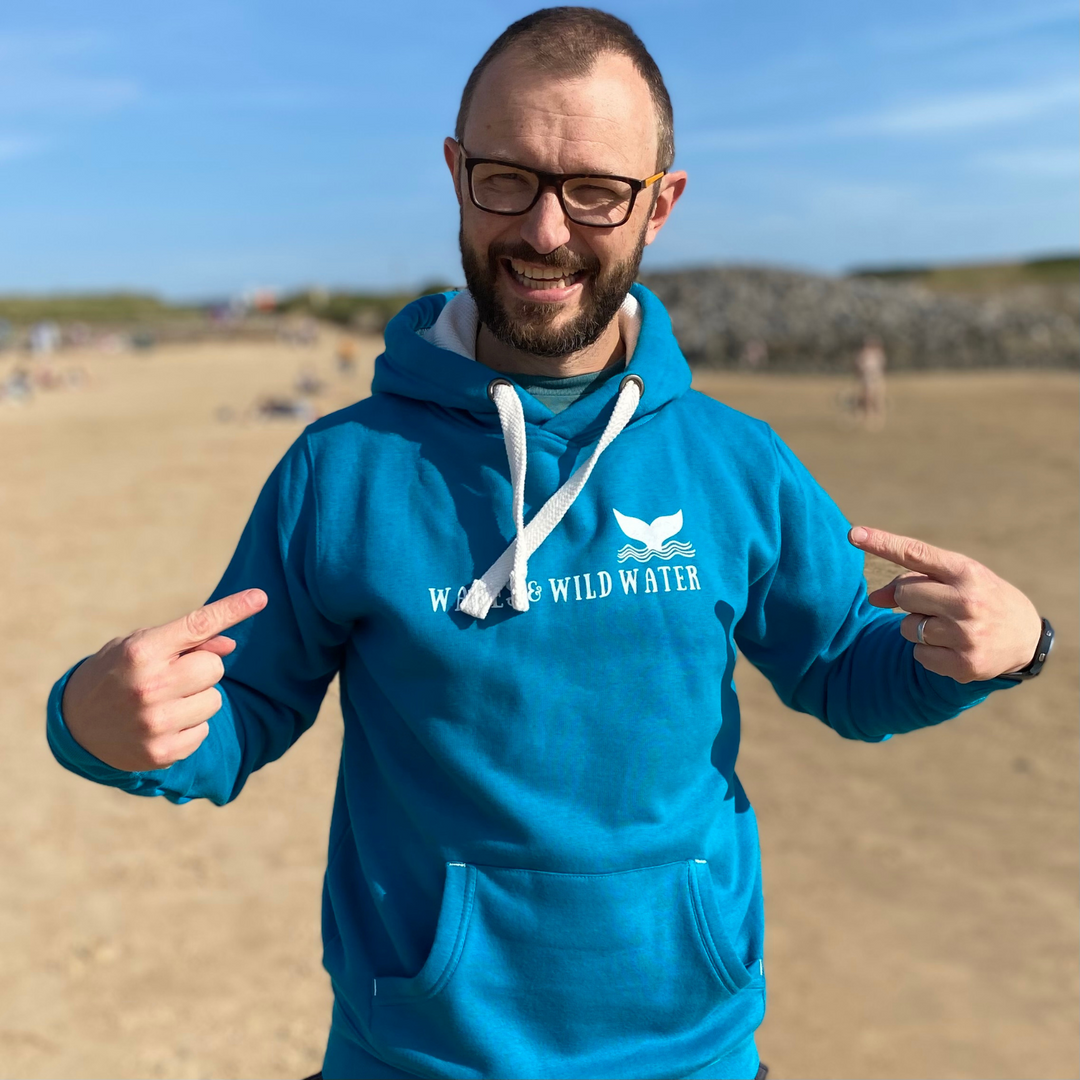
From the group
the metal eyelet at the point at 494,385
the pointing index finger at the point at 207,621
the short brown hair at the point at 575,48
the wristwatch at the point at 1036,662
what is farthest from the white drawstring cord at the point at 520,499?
the wristwatch at the point at 1036,662

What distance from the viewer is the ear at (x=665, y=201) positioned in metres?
1.98

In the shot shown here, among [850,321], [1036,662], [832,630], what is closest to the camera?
[1036,662]

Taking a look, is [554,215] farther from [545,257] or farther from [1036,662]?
[1036,662]

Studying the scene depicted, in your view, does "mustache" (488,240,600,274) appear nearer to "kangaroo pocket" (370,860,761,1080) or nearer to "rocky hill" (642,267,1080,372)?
"kangaroo pocket" (370,860,761,1080)

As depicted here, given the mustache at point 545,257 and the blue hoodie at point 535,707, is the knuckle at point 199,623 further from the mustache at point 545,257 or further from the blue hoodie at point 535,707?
the mustache at point 545,257

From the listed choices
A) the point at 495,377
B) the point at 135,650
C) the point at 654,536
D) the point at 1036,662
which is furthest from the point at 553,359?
the point at 1036,662

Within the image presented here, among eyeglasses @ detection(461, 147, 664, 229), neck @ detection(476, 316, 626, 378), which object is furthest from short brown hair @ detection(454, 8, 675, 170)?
neck @ detection(476, 316, 626, 378)

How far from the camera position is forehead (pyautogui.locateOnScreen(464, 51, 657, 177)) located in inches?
69.3

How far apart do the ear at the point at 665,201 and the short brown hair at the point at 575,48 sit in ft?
0.14

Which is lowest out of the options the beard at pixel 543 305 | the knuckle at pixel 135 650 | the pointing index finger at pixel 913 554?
the knuckle at pixel 135 650

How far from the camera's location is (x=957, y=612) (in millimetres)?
1774

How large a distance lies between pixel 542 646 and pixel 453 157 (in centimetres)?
98

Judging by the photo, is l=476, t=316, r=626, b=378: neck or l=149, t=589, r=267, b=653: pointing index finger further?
l=476, t=316, r=626, b=378: neck

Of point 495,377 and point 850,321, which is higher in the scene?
point 495,377
